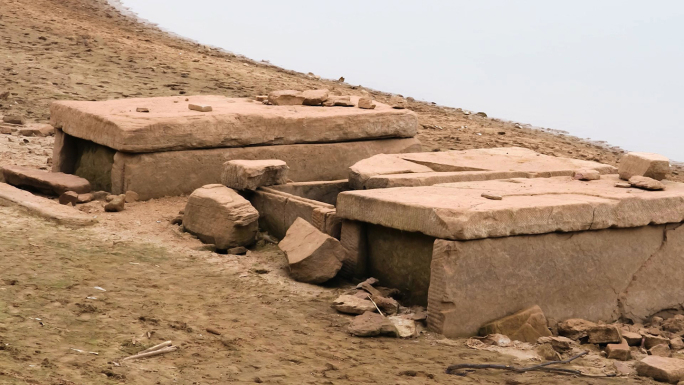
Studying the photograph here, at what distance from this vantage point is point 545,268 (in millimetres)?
5648

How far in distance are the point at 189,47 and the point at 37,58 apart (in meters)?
4.58

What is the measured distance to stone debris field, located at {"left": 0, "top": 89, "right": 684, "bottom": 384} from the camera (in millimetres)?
5340

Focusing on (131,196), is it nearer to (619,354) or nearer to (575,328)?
(575,328)

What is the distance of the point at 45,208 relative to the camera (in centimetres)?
685

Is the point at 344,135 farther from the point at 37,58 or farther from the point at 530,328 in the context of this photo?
the point at 37,58

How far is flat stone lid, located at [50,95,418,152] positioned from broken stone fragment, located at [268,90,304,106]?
0.15m

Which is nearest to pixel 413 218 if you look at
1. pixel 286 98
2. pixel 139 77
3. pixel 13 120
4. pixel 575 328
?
pixel 575 328

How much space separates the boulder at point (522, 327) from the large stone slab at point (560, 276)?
0.21 feet

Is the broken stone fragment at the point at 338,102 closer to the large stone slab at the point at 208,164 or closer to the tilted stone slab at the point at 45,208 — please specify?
the large stone slab at the point at 208,164

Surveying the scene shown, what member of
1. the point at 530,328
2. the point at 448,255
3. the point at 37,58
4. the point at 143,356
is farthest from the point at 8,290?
the point at 37,58

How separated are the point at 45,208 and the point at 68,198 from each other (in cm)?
55

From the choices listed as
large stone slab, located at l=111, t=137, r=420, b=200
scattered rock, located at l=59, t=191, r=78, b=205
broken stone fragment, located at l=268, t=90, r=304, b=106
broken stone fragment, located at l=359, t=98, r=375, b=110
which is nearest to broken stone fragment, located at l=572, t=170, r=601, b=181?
large stone slab, located at l=111, t=137, r=420, b=200

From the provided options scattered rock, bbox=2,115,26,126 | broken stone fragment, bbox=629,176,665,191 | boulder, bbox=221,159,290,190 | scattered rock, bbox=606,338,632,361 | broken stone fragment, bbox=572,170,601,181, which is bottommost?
scattered rock, bbox=606,338,632,361

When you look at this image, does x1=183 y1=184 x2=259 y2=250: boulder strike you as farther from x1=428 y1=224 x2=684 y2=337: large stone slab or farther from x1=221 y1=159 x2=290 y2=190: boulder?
x1=428 y1=224 x2=684 y2=337: large stone slab
